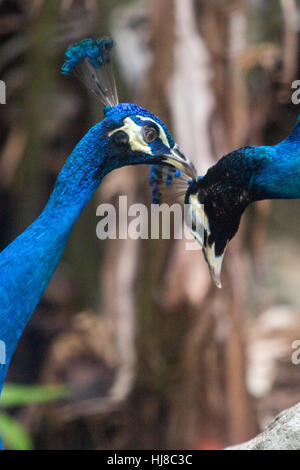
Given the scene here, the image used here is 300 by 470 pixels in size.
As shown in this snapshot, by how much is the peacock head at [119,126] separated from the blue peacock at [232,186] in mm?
38

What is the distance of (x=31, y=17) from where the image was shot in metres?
2.83

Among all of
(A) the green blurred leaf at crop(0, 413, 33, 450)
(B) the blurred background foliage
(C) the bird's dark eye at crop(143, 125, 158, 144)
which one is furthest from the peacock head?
(A) the green blurred leaf at crop(0, 413, 33, 450)

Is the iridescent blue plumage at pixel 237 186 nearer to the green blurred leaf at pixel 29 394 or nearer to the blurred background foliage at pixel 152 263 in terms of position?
the blurred background foliage at pixel 152 263

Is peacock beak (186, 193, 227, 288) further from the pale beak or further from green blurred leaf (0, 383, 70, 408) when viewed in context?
green blurred leaf (0, 383, 70, 408)

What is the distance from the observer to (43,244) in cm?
101

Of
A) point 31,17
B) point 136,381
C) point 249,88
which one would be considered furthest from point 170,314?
point 31,17

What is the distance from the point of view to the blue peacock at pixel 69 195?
39.9 inches

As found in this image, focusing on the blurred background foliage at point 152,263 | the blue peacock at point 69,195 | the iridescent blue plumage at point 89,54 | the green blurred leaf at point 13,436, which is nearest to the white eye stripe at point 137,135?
the blue peacock at point 69,195

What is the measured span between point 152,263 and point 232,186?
109 cm

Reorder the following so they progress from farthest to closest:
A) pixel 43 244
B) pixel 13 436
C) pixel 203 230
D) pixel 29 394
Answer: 1. pixel 29 394
2. pixel 13 436
3. pixel 203 230
4. pixel 43 244

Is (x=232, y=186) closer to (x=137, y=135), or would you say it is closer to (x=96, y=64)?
(x=137, y=135)

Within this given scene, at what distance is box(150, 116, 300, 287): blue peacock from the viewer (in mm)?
1062

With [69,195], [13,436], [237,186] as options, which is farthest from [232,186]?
[13,436]
